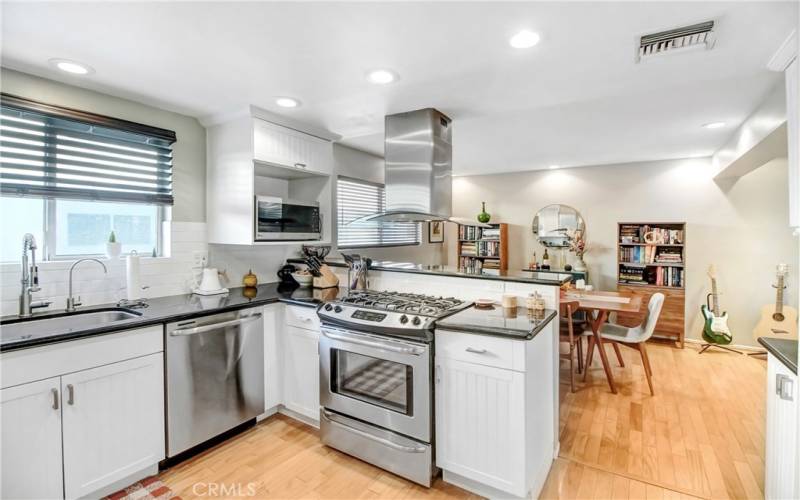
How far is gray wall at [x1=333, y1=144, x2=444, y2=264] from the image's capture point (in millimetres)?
4094

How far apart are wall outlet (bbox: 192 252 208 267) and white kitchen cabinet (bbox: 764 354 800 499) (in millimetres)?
3521

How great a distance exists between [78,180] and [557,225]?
5439 millimetres

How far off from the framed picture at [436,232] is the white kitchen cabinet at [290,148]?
290 cm

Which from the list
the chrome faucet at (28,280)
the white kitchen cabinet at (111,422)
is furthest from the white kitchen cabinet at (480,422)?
the chrome faucet at (28,280)

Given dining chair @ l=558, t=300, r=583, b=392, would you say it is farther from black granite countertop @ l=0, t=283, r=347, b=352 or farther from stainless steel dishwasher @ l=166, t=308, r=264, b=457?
stainless steel dishwasher @ l=166, t=308, r=264, b=457

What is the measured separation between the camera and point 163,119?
2801 millimetres

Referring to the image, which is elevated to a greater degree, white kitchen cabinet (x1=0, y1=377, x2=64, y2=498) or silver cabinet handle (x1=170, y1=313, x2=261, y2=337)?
silver cabinet handle (x1=170, y1=313, x2=261, y2=337)

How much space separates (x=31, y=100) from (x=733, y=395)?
554 cm

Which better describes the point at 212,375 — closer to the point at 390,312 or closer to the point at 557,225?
the point at 390,312

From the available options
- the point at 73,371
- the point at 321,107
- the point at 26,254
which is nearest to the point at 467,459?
the point at 73,371

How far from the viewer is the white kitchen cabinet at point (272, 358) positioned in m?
2.71

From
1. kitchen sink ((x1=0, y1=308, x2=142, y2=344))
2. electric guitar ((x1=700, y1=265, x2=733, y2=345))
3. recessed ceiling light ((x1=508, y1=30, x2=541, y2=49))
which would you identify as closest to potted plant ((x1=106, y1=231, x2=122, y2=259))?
kitchen sink ((x1=0, y1=308, x2=142, y2=344))

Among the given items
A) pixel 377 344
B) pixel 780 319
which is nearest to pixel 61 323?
pixel 377 344

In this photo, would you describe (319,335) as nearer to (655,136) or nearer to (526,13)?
(526,13)
